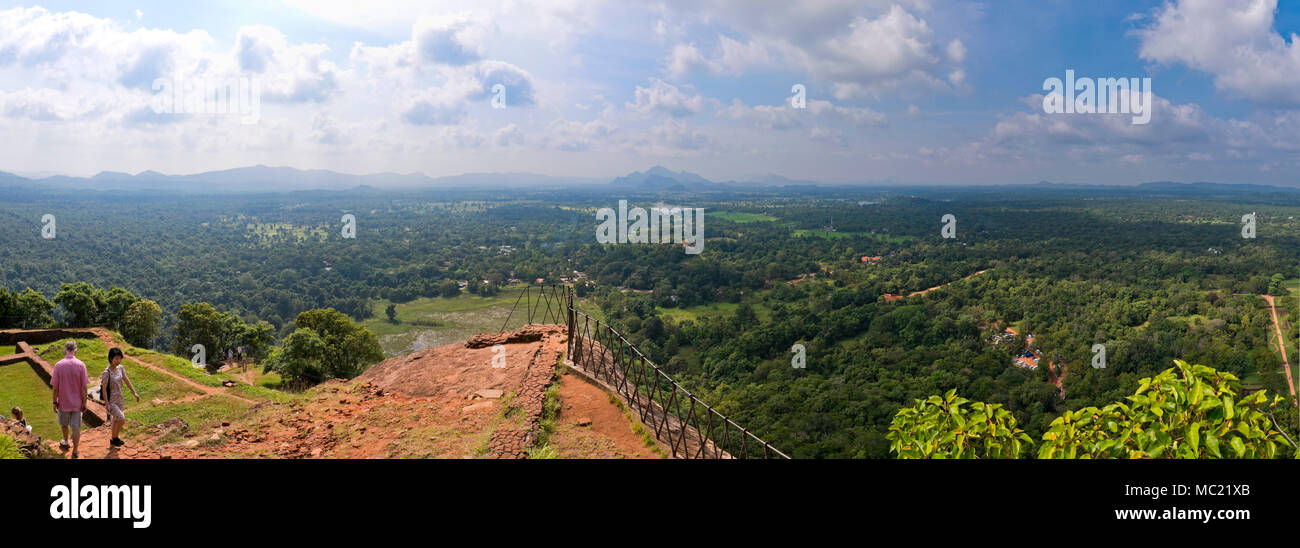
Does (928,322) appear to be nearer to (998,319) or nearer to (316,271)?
(998,319)

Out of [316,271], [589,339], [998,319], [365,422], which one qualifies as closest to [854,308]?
[998,319]

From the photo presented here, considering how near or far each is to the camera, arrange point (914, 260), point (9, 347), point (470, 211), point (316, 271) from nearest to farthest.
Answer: point (9, 347) < point (914, 260) < point (316, 271) < point (470, 211)

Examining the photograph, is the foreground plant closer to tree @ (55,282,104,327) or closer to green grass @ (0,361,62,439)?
green grass @ (0,361,62,439)

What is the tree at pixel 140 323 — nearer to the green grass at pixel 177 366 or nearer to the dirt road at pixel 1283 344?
the green grass at pixel 177 366

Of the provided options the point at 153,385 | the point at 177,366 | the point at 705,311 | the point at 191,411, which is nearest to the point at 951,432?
the point at 191,411

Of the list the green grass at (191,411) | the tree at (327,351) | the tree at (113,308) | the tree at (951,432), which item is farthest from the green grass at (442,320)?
the tree at (951,432)

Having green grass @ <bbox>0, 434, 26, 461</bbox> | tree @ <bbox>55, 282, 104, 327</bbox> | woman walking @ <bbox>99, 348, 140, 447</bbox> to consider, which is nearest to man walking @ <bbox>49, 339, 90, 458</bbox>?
woman walking @ <bbox>99, 348, 140, 447</bbox>
